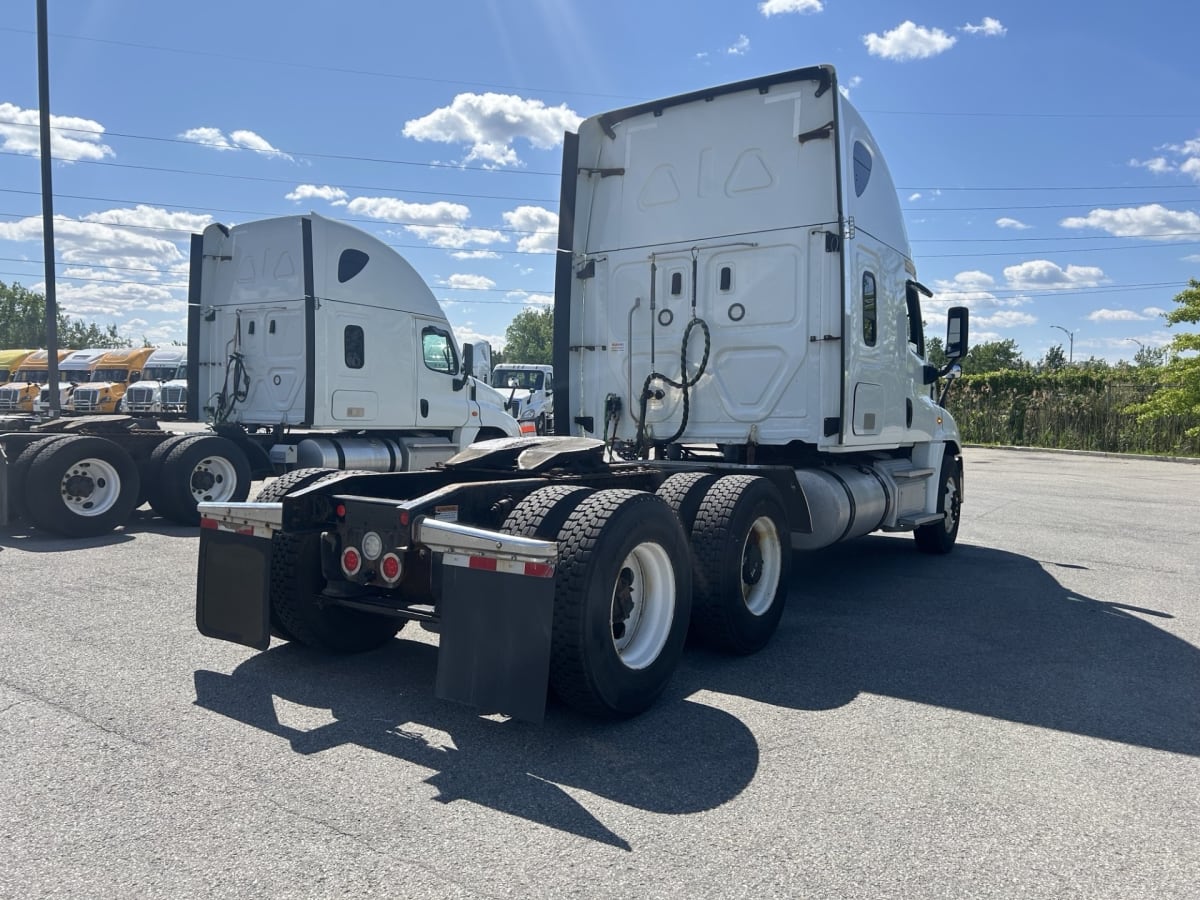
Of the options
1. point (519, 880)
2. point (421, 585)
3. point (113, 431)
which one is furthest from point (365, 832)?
point (113, 431)

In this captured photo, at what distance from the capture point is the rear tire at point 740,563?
5145 millimetres

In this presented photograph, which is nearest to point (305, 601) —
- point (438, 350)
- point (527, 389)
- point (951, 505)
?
point (951, 505)

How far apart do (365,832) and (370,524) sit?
1693 millimetres

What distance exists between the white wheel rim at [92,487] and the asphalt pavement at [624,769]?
10.3ft

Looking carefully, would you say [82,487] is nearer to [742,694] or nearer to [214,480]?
[214,480]

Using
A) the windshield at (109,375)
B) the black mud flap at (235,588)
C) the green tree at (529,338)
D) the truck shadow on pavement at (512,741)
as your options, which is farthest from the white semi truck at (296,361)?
the green tree at (529,338)

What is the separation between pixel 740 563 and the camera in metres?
5.29

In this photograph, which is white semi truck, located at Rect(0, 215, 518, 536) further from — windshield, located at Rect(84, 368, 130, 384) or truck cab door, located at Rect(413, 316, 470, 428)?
windshield, located at Rect(84, 368, 130, 384)

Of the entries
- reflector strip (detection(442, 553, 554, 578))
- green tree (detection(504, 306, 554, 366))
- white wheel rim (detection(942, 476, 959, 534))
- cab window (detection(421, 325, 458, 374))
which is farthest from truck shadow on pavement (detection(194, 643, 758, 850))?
green tree (detection(504, 306, 554, 366))

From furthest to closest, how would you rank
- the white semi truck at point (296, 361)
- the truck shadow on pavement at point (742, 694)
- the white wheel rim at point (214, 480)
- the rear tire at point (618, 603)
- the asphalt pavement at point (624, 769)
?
the white semi truck at point (296, 361) < the white wheel rim at point (214, 480) < the rear tire at point (618, 603) < the truck shadow on pavement at point (742, 694) < the asphalt pavement at point (624, 769)

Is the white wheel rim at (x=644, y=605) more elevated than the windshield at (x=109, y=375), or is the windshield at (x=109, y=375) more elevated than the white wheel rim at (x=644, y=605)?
the windshield at (x=109, y=375)

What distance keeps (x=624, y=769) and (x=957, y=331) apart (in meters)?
6.77

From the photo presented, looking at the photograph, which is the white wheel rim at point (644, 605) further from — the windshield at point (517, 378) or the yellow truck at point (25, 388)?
the yellow truck at point (25, 388)

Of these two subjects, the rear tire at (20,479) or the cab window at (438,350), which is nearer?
the rear tire at (20,479)
